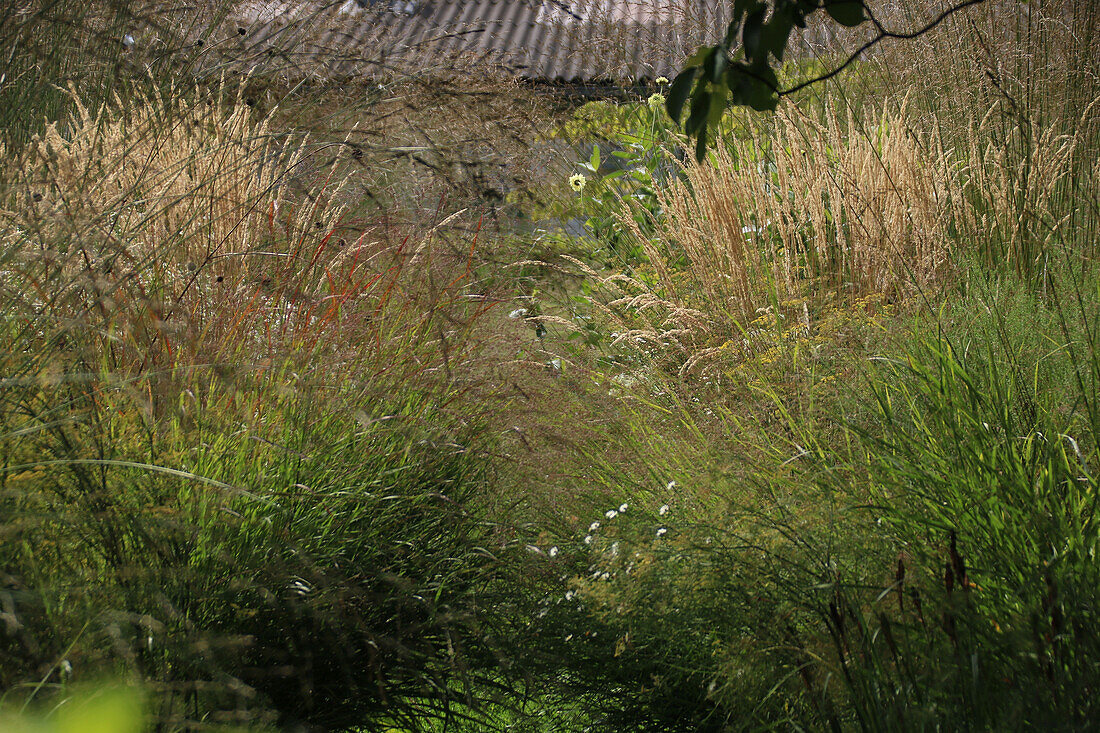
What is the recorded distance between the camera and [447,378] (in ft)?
8.40

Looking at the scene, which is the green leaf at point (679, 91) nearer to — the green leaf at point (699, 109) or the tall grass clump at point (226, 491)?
the green leaf at point (699, 109)

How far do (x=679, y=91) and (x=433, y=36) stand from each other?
2.53 metres

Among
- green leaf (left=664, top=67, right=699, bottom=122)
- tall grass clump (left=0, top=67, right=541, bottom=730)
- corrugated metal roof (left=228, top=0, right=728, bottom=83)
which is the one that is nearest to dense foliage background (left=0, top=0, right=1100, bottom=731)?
tall grass clump (left=0, top=67, right=541, bottom=730)

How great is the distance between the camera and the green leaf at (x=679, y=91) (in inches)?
47.5

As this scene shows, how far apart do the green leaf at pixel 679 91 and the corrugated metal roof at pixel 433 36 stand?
4.41ft

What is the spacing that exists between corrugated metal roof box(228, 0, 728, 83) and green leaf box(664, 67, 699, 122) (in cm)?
134

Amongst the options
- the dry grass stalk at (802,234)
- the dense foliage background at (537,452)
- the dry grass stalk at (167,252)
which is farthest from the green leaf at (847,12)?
the dry grass stalk at (802,234)

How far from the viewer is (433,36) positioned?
350 cm

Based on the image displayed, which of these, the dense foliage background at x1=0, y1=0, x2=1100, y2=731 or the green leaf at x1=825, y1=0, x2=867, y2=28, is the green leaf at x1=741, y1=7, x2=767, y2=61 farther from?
the dense foliage background at x1=0, y1=0, x2=1100, y2=731

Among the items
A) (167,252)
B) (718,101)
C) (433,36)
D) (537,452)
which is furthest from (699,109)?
(433,36)

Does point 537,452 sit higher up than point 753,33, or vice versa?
point 753,33

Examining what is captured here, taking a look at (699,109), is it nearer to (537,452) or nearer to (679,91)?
(679,91)

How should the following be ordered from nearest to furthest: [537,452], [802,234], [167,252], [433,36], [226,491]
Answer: [226,491]
[167,252]
[537,452]
[433,36]
[802,234]

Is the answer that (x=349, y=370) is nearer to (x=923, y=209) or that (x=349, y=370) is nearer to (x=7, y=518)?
(x=7, y=518)
